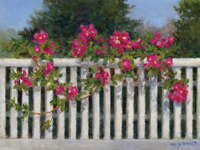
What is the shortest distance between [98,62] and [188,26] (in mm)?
3659

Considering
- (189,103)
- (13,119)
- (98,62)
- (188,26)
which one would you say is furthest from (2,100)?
(188,26)

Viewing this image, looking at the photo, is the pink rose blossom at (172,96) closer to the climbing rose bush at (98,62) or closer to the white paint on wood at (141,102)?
the climbing rose bush at (98,62)

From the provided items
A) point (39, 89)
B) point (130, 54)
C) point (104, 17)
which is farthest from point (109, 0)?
point (39, 89)

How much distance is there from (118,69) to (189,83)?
101 centimetres

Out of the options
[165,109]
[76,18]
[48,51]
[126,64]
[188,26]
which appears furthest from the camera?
[188,26]

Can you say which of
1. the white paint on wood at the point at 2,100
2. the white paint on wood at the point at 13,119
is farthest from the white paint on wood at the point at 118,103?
the white paint on wood at the point at 2,100

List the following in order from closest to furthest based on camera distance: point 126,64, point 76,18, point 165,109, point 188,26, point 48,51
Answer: point 126,64 → point 48,51 → point 165,109 → point 76,18 → point 188,26

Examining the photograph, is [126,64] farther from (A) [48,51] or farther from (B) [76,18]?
(B) [76,18]

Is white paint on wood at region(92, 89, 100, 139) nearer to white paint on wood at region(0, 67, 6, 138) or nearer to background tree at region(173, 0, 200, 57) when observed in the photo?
white paint on wood at region(0, 67, 6, 138)

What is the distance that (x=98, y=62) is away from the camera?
12.1ft

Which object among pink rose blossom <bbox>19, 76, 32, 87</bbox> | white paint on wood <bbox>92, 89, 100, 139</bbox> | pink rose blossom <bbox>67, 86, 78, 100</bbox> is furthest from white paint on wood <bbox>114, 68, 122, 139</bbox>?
pink rose blossom <bbox>19, 76, 32, 87</bbox>

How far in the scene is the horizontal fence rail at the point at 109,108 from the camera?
3.75 meters

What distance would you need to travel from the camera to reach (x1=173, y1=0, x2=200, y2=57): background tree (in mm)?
6090

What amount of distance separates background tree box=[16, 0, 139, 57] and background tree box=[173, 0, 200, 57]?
1.20 metres
